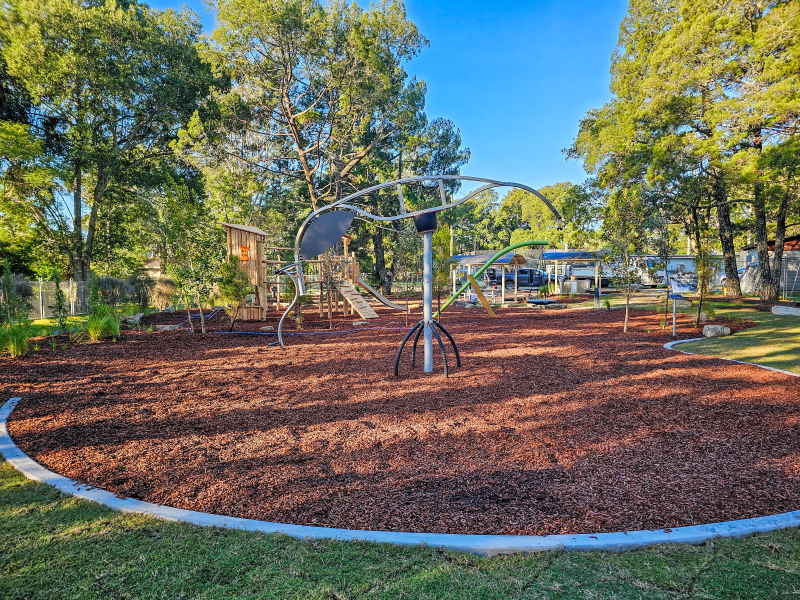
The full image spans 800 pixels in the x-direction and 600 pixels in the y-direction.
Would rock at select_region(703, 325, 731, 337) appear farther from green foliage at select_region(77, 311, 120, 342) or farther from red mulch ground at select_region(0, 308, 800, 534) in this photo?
green foliage at select_region(77, 311, 120, 342)

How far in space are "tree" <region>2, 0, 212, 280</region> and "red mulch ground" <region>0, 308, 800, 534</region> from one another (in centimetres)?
1635

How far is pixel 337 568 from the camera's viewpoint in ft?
7.46

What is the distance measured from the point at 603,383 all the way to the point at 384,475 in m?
4.06

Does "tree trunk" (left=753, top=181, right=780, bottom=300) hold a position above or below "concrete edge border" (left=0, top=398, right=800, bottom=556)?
above

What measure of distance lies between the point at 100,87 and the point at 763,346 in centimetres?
2530

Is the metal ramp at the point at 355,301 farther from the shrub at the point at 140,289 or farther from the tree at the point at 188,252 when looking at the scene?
the shrub at the point at 140,289

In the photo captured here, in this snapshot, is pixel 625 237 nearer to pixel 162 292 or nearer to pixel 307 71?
pixel 307 71

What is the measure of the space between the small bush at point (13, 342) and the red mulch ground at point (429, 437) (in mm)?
622

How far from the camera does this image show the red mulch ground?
2975 mm

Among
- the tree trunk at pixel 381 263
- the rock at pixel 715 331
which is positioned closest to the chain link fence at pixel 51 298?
the tree trunk at pixel 381 263

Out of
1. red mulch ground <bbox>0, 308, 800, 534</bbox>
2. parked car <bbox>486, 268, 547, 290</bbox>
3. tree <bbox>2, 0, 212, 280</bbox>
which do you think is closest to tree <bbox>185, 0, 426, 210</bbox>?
tree <bbox>2, 0, 212, 280</bbox>

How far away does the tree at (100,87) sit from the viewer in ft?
60.5

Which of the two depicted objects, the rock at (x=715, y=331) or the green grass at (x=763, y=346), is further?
the rock at (x=715, y=331)

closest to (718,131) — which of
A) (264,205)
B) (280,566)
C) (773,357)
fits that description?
(773,357)
